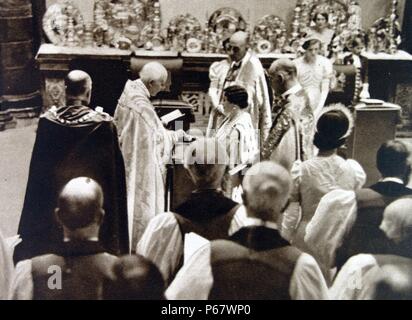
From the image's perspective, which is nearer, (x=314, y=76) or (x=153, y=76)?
(x=153, y=76)

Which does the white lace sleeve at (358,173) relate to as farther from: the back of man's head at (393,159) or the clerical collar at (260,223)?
the clerical collar at (260,223)

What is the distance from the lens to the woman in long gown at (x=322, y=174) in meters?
4.51

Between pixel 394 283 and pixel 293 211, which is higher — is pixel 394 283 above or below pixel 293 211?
below

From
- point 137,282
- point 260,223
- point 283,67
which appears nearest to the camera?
point 260,223

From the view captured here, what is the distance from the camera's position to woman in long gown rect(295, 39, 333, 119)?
4.53m

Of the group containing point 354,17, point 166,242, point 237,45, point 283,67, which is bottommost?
point 166,242

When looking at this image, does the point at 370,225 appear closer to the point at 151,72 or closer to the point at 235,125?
the point at 235,125

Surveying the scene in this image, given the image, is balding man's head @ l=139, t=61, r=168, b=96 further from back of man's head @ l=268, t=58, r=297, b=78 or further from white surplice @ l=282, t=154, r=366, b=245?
white surplice @ l=282, t=154, r=366, b=245

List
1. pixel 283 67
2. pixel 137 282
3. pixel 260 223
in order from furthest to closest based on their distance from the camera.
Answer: pixel 283 67, pixel 137 282, pixel 260 223

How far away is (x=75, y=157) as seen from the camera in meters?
4.32

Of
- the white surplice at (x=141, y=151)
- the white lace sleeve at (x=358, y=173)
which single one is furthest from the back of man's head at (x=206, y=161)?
the white lace sleeve at (x=358, y=173)

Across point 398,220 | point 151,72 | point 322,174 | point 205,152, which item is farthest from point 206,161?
point 398,220

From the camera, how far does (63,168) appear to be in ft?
14.2

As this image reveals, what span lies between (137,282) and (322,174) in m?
1.49
